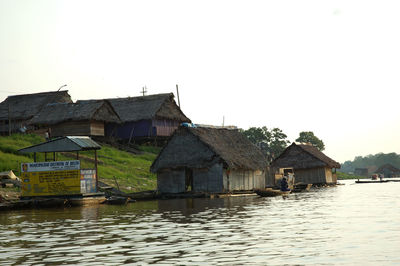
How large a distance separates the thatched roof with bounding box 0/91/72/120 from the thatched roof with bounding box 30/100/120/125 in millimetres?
3754

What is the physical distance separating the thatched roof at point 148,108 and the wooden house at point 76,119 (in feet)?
12.4

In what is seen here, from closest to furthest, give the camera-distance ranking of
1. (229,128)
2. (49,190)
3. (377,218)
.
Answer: (377,218) → (49,190) → (229,128)

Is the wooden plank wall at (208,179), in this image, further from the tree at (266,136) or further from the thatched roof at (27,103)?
the tree at (266,136)

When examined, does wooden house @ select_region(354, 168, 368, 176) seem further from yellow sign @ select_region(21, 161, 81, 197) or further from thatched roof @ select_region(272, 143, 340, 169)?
yellow sign @ select_region(21, 161, 81, 197)

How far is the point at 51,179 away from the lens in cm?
3219

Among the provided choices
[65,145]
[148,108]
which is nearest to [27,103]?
[148,108]

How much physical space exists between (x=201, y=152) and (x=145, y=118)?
23484 mm

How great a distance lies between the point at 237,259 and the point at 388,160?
178648 millimetres

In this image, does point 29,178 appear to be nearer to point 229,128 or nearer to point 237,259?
point 229,128

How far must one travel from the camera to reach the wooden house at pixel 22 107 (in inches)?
2494

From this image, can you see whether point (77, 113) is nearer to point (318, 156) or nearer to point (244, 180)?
point (244, 180)

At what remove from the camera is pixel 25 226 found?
19.7m

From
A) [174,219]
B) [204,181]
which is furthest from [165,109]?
[174,219]

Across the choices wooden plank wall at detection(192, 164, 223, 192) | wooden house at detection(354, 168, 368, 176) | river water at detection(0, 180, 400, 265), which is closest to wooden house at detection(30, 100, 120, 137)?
wooden plank wall at detection(192, 164, 223, 192)
